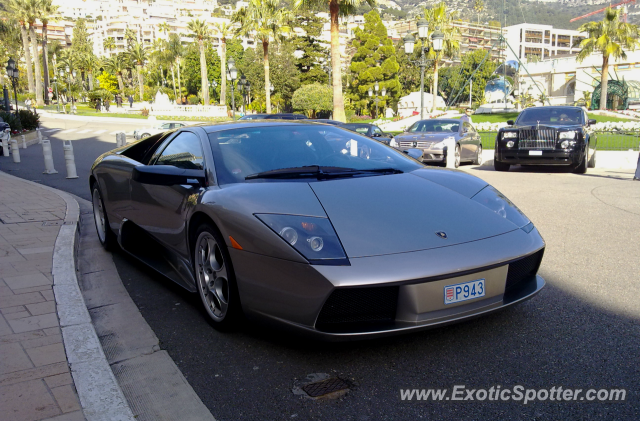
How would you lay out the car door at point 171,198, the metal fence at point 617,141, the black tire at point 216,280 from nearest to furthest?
1. the black tire at point 216,280
2. the car door at point 171,198
3. the metal fence at point 617,141

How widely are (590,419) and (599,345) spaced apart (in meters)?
0.80

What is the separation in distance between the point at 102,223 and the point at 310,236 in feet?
12.0

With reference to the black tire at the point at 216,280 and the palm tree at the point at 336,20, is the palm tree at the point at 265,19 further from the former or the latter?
the black tire at the point at 216,280

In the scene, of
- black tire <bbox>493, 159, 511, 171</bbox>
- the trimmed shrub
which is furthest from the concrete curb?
the trimmed shrub

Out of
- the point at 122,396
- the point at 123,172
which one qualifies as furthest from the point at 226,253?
the point at 123,172

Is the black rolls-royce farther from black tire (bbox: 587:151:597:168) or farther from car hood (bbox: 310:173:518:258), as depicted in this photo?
car hood (bbox: 310:173:518:258)

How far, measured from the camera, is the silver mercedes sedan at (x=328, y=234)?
2.63m

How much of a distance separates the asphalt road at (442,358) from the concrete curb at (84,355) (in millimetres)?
381

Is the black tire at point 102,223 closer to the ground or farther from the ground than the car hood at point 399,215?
closer to the ground

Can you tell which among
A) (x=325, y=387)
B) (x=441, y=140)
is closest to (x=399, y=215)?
(x=325, y=387)

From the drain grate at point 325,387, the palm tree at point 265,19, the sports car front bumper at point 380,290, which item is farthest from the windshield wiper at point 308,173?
the palm tree at point 265,19

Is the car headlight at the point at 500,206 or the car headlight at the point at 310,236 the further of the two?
the car headlight at the point at 500,206

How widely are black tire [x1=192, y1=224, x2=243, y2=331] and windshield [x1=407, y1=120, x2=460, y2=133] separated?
12.8 m

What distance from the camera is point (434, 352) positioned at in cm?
292
